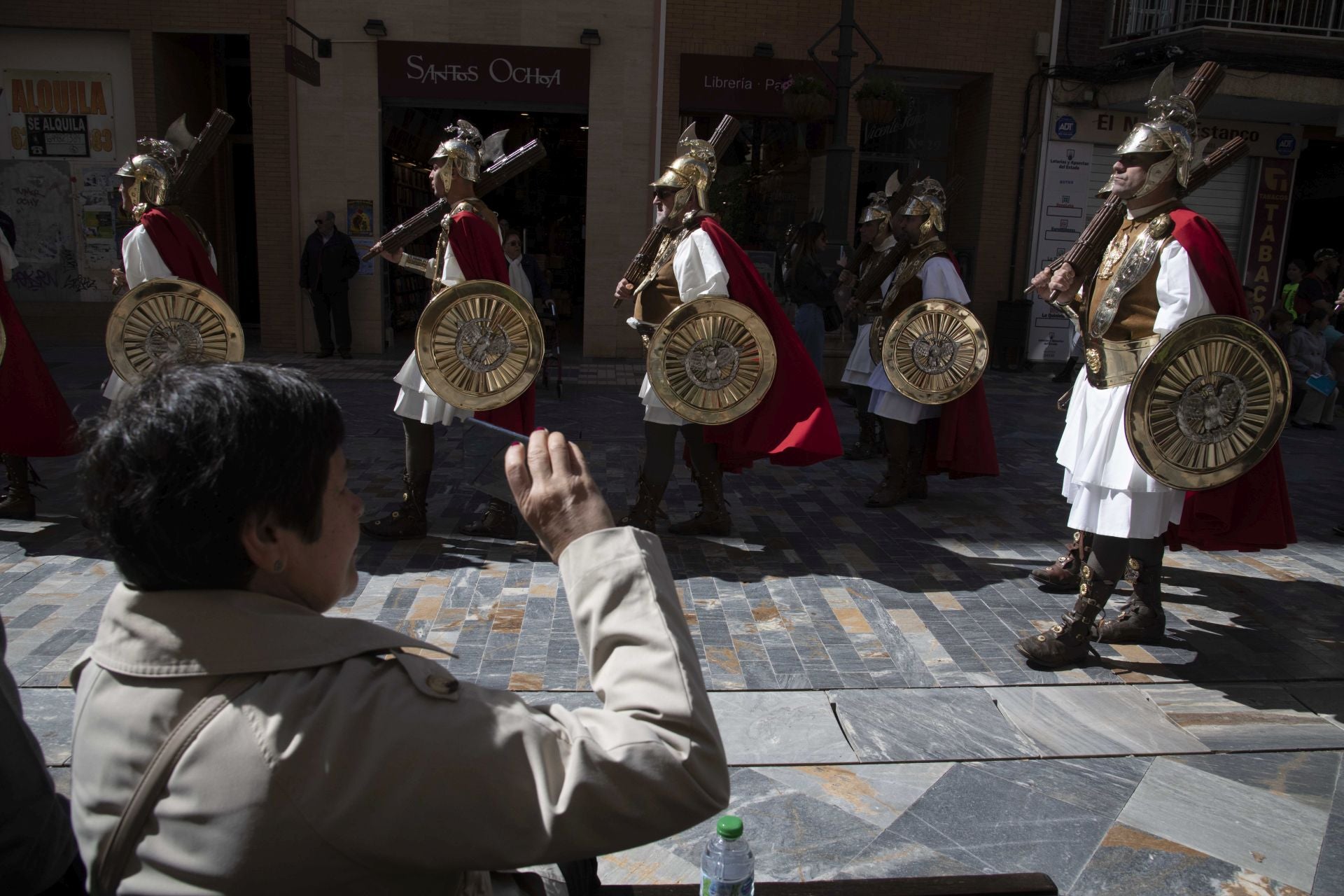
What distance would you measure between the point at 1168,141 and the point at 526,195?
1290cm

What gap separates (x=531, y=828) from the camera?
1110 mm

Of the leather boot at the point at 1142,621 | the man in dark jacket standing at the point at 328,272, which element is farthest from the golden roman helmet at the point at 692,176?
the man in dark jacket standing at the point at 328,272

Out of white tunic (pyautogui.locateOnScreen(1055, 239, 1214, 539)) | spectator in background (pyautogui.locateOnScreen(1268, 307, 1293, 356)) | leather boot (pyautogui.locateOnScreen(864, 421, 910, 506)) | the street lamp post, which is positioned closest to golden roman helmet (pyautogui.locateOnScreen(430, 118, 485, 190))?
leather boot (pyautogui.locateOnScreen(864, 421, 910, 506))

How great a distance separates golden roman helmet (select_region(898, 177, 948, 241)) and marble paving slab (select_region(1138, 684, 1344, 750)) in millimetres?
3452

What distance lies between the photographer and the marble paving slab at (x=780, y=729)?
329cm

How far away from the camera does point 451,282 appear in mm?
5344

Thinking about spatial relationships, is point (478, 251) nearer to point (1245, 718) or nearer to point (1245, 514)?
point (1245, 514)

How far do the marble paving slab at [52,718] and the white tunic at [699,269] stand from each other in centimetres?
294

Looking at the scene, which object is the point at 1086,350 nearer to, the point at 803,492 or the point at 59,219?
the point at 803,492

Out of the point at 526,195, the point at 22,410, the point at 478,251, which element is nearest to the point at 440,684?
the point at 478,251

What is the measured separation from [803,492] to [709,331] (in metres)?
2.13

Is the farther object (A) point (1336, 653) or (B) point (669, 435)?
(B) point (669, 435)

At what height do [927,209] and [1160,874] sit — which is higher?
[927,209]

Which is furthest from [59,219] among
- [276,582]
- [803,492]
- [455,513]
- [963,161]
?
[276,582]
